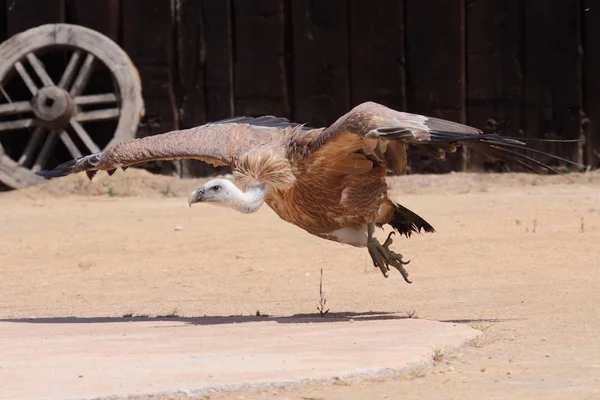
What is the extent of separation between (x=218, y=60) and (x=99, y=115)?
1412mm

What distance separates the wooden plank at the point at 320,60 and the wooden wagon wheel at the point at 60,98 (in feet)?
5.54

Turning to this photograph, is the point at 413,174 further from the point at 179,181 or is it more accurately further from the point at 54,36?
the point at 54,36

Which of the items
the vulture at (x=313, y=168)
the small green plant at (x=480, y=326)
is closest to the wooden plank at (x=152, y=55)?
the vulture at (x=313, y=168)

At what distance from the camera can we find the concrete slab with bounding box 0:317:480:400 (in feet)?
16.3

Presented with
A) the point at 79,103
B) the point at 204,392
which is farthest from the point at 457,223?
the point at 204,392

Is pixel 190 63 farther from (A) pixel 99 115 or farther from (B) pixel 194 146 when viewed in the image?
A: (B) pixel 194 146

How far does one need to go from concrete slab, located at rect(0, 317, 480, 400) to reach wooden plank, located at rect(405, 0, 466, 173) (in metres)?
5.76

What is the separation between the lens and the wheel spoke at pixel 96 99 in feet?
42.4

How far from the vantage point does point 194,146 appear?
7.86 metres

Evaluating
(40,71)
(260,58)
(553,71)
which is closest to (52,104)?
(40,71)

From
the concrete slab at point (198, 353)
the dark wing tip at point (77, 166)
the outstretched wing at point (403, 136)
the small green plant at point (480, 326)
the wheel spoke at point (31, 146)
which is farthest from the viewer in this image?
the wheel spoke at point (31, 146)

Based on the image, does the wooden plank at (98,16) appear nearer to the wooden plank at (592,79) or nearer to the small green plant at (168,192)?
the small green plant at (168,192)

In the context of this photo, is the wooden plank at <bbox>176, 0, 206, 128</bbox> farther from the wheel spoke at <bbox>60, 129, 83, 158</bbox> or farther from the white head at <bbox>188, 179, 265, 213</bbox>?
the white head at <bbox>188, 179, 265, 213</bbox>

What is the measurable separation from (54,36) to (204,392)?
8.56 m
